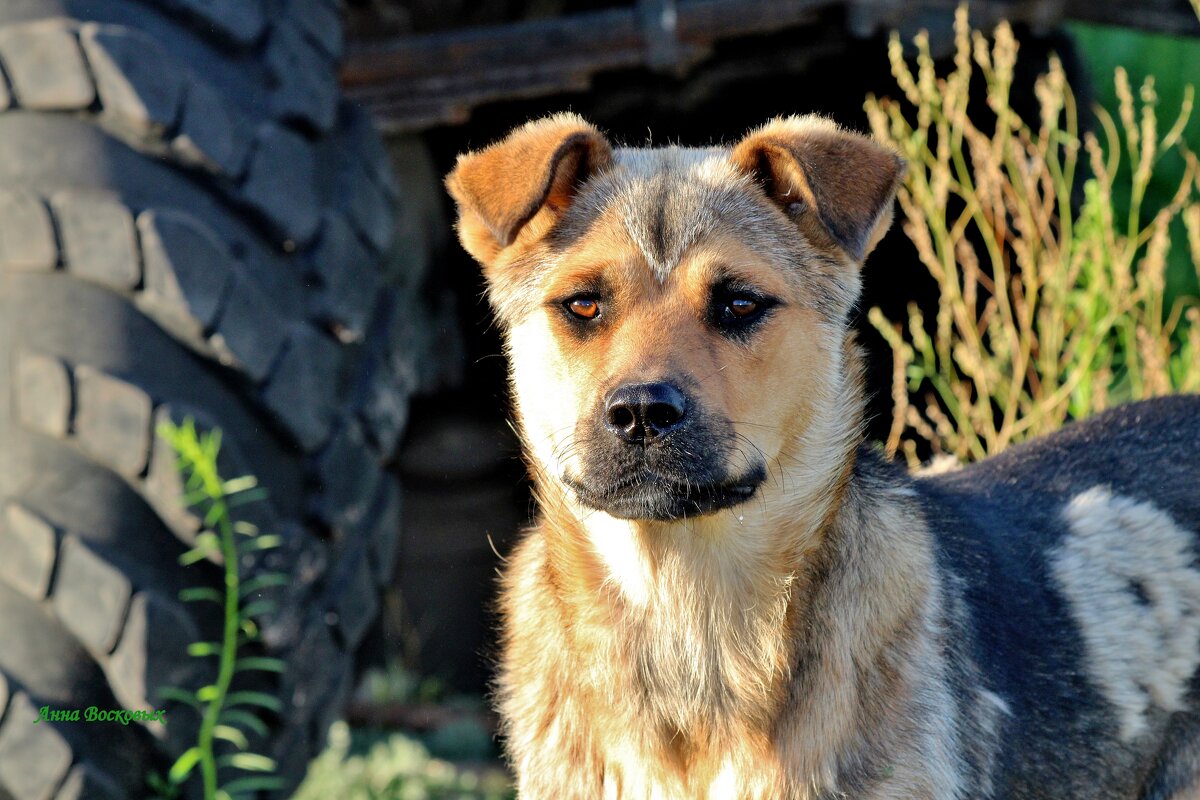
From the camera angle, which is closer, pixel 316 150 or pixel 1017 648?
pixel 1017 648

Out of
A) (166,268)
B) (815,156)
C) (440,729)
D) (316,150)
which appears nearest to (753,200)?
(815,156)

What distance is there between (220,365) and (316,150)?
648 mm

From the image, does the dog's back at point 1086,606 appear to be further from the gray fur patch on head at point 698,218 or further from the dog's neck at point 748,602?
the gray fur patch on head at point 698,218

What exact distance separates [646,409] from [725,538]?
509 millimetres

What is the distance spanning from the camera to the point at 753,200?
3336mm

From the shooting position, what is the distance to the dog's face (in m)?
2.88

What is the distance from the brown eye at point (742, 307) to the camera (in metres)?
3.07

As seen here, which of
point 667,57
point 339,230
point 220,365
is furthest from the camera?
point 667,57

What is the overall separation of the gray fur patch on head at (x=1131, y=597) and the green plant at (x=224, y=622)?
1909 millimetres

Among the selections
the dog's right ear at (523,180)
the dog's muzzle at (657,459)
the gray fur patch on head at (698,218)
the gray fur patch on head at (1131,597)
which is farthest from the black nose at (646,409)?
the gray fur patch on head at (1131,597)

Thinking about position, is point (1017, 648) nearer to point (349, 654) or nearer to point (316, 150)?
point (349, 654)

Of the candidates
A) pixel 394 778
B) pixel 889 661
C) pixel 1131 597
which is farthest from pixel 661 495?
pixel 394 778

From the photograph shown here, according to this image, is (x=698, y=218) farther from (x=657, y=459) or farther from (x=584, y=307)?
(x=657, y=459)

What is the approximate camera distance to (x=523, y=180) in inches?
123
